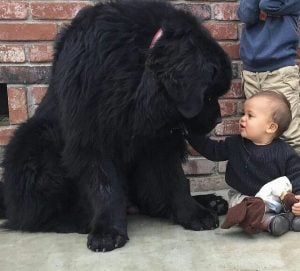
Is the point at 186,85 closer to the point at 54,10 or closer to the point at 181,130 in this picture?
the point at 181,130

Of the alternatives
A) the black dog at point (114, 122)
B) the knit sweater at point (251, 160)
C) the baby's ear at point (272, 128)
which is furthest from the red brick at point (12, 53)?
the baby's ear at point (272, 128)

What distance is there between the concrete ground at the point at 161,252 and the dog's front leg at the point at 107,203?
8 cm

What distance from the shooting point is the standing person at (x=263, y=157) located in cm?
258

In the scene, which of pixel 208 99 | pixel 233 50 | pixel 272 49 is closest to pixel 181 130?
pixel 208 99

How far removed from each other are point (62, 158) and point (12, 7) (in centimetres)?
105

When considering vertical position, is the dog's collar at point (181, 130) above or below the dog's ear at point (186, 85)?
below

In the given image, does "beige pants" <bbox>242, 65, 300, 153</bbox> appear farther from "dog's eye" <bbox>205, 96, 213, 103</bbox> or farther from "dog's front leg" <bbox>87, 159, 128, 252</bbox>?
"dog's front leg" <bbox>87, 159, 128, 252</bbox>

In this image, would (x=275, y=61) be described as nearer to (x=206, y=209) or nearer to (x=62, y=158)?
(x=206, y=209)

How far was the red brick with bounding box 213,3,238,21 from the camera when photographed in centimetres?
326

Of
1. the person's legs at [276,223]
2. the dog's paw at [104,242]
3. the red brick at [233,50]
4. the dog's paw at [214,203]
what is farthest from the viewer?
the red brick at [233,50]

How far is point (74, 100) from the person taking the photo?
2385 mm

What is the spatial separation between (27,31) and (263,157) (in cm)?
151

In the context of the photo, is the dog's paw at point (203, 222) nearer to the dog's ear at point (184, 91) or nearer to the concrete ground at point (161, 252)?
the concrete ground at point (161, 252)

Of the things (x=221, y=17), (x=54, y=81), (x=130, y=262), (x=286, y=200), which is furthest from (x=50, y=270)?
(x=221, y=17)
